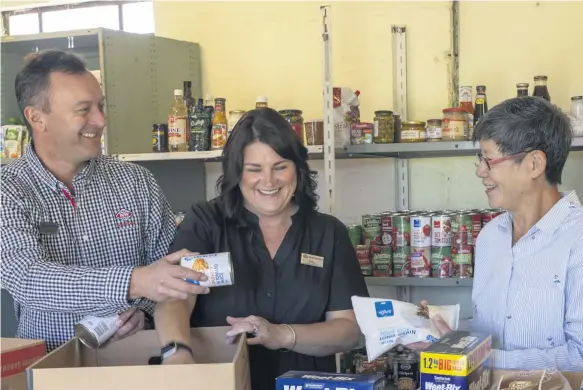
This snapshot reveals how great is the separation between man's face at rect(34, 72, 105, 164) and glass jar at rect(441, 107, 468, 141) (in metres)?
1.33

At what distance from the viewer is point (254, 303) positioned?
1816 millimetres

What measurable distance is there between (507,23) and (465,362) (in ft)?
7.46

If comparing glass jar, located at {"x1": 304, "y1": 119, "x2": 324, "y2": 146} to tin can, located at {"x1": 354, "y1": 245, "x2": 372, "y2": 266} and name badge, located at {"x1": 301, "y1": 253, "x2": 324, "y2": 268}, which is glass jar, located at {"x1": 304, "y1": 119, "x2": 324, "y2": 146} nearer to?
tin can, located at {"x1": 354, "y1": 245, "x2": 372, "y2": 266}

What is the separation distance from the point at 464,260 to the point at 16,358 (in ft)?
5.78

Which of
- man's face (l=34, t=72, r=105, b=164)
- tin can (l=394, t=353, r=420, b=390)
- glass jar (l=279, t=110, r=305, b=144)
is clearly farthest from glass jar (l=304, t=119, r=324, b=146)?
man's face (l=34, t=72, r=105, b=164)

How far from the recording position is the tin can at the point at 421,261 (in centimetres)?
269

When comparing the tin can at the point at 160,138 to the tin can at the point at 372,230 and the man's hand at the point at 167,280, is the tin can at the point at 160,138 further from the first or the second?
the man's hand at the point at 167,280

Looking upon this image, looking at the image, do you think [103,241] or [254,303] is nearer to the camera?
[254,303]

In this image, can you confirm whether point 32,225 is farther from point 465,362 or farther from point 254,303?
point 465,362

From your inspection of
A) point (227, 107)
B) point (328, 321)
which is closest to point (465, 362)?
point (328, 321)

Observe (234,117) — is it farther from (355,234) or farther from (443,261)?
(443,261)

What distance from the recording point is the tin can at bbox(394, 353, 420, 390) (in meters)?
2.65

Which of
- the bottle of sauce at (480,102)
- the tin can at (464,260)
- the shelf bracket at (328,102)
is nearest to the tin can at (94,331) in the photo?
the shelf bracket at (328,102)

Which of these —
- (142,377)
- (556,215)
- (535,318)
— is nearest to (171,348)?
(142,377)
